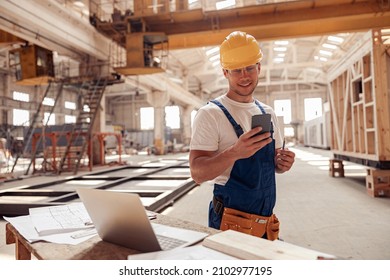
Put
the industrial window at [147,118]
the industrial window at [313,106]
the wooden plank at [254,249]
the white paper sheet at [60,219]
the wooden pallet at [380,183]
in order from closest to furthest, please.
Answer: the wooden plank at [254,249] → the white paper sheet at [60,219] → the wooden pallet at [380,183] → the industrial window at [313,106] → the industrial window at [147,118]

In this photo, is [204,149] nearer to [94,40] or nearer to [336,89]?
[336,89]

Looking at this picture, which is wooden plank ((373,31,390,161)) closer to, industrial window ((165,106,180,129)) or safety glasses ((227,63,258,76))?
safety glasses ((227,63,258,76))

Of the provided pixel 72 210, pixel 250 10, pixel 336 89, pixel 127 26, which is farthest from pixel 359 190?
pixel 127 26

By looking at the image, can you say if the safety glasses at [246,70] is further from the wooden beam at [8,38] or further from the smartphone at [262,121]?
the wooden beam at [8,38]

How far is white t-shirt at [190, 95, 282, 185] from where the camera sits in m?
1.67

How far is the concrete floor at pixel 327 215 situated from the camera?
10.5ft

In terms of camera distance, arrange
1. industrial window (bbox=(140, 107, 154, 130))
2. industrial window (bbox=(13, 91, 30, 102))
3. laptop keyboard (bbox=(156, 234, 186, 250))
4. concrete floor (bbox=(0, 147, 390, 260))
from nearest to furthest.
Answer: laptop keyboard (bbox=(156, 234, 186, 250))
concrete floor (bbox=(0, 147, 390, 260))
industrial window (bbox=(13, 91, 30, 102))
industrial window (bbox=(140, 107, 154, 130))

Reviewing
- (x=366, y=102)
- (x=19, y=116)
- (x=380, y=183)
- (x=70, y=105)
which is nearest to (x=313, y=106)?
(x=70, y=105)

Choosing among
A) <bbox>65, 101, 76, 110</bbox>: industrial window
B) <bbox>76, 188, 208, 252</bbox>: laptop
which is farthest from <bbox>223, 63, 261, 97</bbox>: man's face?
<bbox>65, 101, 76, 110</bbox>: industrial window

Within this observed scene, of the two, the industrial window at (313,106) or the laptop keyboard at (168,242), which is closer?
the laptop keyboard at (168,242)

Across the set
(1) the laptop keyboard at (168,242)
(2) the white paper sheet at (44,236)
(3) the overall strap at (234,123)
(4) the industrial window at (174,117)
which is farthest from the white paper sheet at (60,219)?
(4) the industrial window at (174,117)

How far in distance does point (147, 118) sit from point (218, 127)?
3110 centimetres

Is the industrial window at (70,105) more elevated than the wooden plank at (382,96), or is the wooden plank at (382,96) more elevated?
the industrial window at (70,105)

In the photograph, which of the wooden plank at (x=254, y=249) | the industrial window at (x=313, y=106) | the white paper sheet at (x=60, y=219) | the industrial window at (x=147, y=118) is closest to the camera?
the wooden plank at (x=254, y=249)
